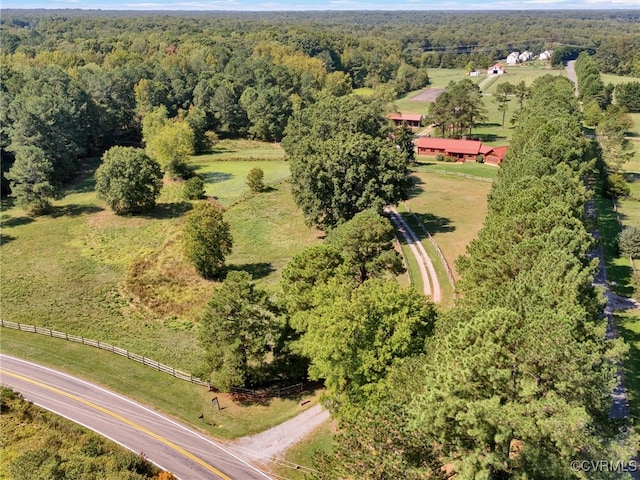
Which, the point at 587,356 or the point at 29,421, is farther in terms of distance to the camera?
the point at 29,421

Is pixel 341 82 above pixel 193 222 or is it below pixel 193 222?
above

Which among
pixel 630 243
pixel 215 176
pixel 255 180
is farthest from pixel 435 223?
pixel 215 176

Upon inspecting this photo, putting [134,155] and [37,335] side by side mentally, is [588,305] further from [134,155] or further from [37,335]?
[134,155]

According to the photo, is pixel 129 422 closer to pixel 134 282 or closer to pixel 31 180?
pixel 134 282

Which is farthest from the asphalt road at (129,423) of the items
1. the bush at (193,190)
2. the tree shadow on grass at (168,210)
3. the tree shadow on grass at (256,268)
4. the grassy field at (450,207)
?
the bush at (193,190)

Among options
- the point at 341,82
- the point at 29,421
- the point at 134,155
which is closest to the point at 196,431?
the point at 29,421
